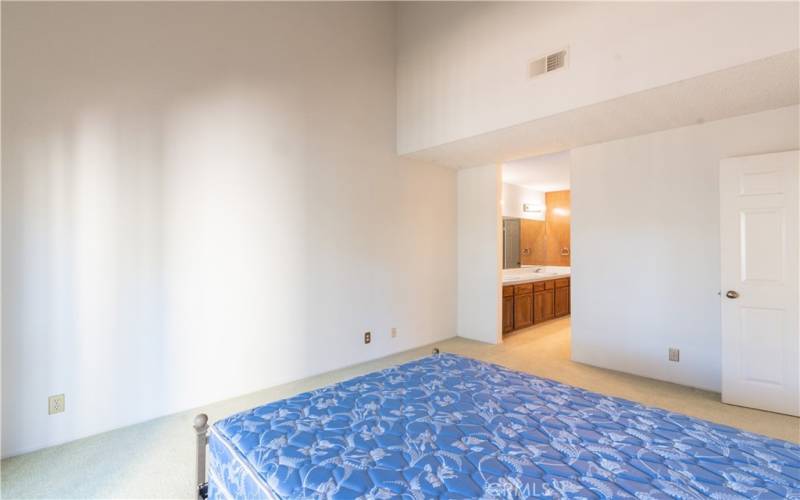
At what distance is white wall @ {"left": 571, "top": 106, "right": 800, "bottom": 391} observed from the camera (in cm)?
320

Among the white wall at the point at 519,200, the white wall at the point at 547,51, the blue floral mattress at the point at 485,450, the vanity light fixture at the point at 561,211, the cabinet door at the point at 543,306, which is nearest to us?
the blue floral mattress at the point at 485,450

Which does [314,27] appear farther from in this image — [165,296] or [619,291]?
[619,291]

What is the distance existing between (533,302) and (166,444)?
5.07 meters

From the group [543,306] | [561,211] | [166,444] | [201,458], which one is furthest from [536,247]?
[201,458]

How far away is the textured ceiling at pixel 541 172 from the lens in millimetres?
5316

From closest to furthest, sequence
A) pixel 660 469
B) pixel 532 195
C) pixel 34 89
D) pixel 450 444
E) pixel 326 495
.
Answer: pixel 326 495 < pixel 660 469 < pixel 450 444 < pixel 34 89 < pixel 532 195

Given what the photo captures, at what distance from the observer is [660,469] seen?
46.3 inches

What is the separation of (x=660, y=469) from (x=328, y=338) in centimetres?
303

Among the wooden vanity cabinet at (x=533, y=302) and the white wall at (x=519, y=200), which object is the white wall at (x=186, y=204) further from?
the white wall at (x=519, y=200)

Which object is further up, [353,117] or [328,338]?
[353,117]

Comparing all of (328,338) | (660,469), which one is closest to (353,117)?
(328,338)

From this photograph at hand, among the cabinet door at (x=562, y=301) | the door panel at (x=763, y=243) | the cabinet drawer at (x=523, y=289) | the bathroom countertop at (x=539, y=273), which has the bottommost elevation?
the cabinet door at (x=562, y=301)

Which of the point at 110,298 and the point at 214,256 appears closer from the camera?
the point at 110,298

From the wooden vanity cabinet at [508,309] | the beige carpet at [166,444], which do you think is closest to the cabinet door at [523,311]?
the wooden vanity cabinet at [508,309]
